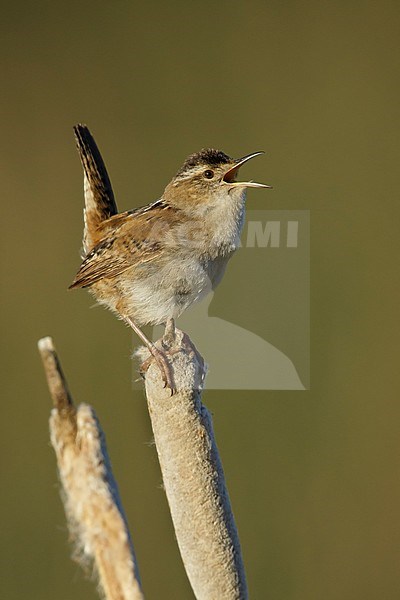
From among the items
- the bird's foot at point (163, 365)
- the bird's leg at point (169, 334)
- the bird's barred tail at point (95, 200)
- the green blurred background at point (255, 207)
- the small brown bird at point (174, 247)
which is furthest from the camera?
the green blurred background at point (255, 207)

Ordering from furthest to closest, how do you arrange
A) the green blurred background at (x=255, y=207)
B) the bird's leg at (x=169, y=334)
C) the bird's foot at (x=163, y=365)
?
the green blurred background at (x=255, y=207)
the bird's leg at (x=169, y=334)
the bird's foot at (x=163, y=365)

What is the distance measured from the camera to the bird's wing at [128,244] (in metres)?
2.15

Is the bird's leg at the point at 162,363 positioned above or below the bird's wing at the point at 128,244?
below

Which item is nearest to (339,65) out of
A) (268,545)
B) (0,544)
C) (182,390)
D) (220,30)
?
(220,30)

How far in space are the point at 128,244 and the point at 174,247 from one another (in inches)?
6.1

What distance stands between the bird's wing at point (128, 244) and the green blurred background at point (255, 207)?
1.39m

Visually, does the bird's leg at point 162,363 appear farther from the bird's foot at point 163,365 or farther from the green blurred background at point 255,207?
the green blurred background at point 255,207

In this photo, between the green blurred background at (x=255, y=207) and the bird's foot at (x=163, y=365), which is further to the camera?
the green blurred background at (x=255, y=207)

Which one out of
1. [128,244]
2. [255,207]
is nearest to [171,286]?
[128,244]

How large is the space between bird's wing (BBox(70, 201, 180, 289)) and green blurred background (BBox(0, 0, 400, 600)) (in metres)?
1.39

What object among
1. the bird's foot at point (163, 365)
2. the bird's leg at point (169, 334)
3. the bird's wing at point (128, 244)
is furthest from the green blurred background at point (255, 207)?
the bird's foot at point (163, 365)

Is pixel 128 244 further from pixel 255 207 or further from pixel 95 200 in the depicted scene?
pixel 255 207

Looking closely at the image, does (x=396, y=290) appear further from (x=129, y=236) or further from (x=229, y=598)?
(x=229, y=598)

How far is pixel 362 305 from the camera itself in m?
4.40
